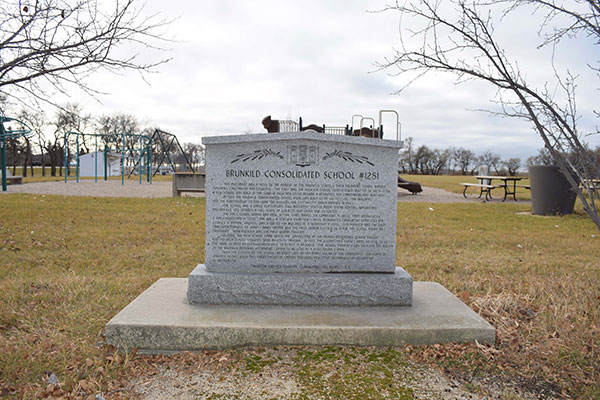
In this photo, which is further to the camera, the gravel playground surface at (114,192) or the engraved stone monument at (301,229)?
the gravel playground surface at (114,192)

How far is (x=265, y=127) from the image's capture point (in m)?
11.8

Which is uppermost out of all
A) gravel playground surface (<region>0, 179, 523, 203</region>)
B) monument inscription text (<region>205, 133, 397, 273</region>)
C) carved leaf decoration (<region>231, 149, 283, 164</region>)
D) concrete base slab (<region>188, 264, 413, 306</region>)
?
carved leaf decoration (<region>231, 149, 283, 164</region>)

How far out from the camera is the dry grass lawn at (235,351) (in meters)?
3.04

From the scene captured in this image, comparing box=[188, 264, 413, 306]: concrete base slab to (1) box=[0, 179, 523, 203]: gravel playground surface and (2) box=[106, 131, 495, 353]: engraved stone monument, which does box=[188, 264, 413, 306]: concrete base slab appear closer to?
(2) box=[106, 131, 495, 353]: engraved stone monument

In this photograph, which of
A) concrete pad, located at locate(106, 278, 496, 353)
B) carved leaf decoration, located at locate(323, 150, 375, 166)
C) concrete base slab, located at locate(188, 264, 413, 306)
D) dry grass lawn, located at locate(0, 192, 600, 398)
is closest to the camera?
dry grass lawn, located at locate(0, 192, 600, 398)

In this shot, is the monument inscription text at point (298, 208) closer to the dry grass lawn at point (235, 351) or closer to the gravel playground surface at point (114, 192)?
the dry grass lawn at point (235, 351)

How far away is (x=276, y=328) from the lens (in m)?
3.42

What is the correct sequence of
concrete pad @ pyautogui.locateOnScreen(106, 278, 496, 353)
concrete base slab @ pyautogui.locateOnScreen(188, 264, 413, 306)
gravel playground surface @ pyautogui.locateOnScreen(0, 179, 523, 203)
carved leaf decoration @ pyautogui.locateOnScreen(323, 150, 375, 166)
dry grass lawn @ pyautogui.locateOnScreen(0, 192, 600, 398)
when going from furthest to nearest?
gravel playground surface @ pyautogui.locateOnScreen(0, 179, 523, 203) < carved leaf decoration @ pyautogui.locateOnScreen(323, 150, 375, 166) < concrete base slab @ pyautogui.locateOnScreen(188, 264, 413, 306) < concrete pad @ pyautogui.locateOnScreen(106, 278, 496, 353) < dry grass lawn @ pyautogui.locateOnScreen(0, 192, 600, 398)

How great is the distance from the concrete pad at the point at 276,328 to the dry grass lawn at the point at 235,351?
104 mm

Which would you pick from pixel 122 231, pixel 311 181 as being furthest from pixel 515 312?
pixel 122 231

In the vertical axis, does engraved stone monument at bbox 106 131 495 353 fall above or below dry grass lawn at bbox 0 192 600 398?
above

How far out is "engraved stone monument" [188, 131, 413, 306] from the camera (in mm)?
4043

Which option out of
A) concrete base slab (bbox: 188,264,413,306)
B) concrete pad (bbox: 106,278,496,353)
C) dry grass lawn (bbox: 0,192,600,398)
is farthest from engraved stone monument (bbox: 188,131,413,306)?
dry grass lawn (bbox: 0,192,600,398)

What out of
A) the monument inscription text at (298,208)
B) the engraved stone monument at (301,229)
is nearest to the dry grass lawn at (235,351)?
the engraved stone monument at (301,229)
